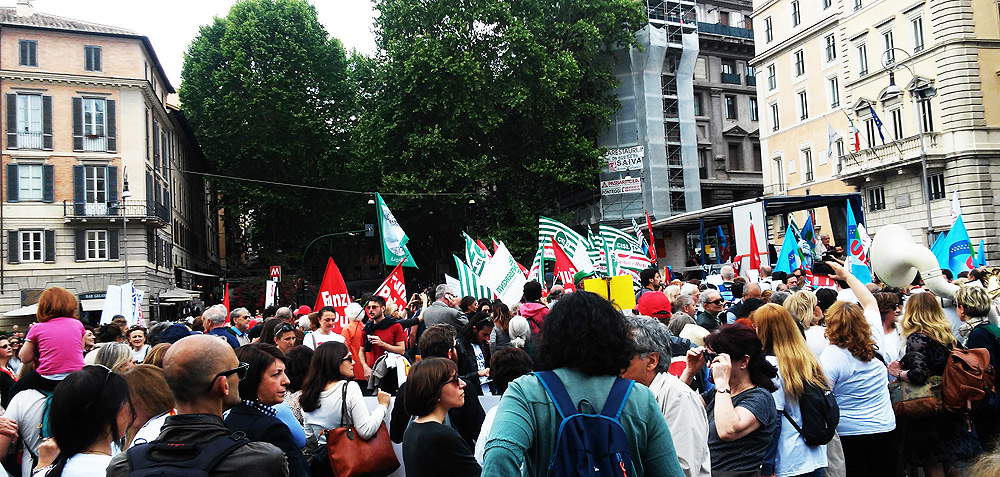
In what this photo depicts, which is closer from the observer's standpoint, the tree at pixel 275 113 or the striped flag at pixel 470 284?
the striped flag at pixel 470 284

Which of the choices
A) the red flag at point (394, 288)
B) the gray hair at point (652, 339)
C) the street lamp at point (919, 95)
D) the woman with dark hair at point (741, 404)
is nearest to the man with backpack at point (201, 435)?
the gray hair at point (652, 339)

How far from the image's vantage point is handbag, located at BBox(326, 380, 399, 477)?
5.23 meters

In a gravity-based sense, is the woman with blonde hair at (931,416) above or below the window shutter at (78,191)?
below

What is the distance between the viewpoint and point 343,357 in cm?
539

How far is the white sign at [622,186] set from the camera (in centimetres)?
4153

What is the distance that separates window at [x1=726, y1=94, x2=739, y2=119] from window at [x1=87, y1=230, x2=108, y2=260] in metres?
36.1

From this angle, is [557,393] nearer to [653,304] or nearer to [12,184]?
[653,304]

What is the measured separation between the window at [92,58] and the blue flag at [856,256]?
33021 mm

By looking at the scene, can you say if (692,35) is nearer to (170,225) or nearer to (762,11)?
(762,11)

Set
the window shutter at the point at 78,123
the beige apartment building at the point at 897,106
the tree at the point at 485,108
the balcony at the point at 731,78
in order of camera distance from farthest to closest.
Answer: the balcony at the point at 731,78, the window shutter at the point at 78,123, the tree at the point at 485,108, the beige apartment building at the point at 897,106

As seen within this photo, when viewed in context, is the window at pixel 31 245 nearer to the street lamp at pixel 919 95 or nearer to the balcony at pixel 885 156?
the street lamp at pixel 919 95

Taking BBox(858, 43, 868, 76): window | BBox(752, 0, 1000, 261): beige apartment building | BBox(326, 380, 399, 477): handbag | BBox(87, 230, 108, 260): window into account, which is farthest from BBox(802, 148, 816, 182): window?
BBox(326, 380, 399, 477): handbag

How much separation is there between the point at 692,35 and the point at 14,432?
46.3 metres

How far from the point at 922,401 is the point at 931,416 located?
0.45ft
